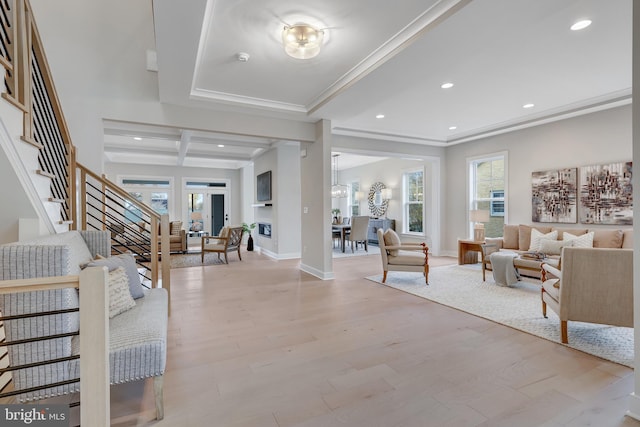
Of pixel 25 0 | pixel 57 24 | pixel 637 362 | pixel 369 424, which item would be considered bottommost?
pixel 369 424

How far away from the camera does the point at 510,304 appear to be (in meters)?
3.69

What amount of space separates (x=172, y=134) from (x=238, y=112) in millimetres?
1963

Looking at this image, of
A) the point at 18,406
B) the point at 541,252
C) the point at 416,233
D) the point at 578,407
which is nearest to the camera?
the point at 18,406

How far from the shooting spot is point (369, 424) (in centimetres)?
170

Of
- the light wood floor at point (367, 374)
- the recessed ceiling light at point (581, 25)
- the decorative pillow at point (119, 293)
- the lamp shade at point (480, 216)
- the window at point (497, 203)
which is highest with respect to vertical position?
the recessed ceiling light at point (581, 25)

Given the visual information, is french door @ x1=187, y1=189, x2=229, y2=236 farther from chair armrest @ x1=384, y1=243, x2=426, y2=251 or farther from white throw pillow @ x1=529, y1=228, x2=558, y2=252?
white throw pillow @ x1=529, y1=228, x2=558, y2=252

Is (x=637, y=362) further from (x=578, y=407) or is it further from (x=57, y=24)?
(x=57, y=24)

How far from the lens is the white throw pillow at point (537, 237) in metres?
4.87

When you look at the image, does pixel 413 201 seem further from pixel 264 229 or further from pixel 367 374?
pixel 367 374

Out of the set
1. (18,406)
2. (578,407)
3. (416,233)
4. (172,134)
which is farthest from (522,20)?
(416,233)

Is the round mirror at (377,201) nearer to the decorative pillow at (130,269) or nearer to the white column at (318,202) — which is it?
the white column at (318,202)

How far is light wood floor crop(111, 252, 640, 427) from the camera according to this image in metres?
1.77

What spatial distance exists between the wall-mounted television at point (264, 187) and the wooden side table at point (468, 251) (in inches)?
176

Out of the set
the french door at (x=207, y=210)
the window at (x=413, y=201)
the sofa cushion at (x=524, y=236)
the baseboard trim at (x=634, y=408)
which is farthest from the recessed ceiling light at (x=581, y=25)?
the french door at (x=207, y=210)
